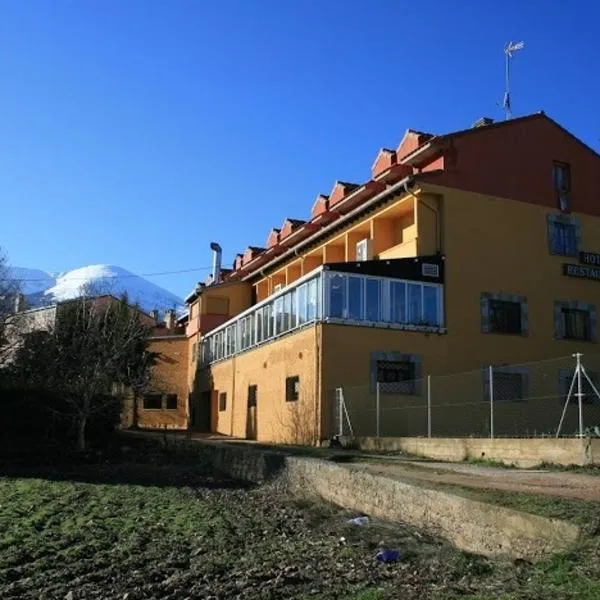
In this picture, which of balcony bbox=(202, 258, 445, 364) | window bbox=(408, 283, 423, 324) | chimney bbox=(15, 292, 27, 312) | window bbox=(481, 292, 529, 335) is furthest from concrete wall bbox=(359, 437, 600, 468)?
chimney bbox=(15, 292, 27, 312)

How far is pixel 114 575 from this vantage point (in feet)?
28.7

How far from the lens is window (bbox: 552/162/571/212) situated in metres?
32.6

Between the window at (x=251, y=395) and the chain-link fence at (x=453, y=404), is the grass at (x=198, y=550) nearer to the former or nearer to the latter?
the chain-link fence at (x=453, y=404)

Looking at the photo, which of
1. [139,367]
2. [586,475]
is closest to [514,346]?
[586,475]

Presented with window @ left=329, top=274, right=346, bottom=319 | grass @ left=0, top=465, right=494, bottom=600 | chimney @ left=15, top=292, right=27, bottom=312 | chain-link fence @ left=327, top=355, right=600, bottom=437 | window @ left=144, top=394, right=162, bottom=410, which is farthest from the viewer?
window @ left=144, top=394, right=162, bottom=410

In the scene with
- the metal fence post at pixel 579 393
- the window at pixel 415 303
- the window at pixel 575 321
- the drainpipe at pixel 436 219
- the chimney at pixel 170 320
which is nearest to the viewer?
the metal fence post at pixel 579 393

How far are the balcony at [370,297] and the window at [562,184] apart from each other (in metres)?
7.39

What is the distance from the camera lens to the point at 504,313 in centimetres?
3069

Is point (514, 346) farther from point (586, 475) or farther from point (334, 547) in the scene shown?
point (334, 547)

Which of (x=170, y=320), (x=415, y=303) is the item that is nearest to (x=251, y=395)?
(x=415, y=303)

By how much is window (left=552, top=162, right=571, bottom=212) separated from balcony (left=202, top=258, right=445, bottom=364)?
7.39 metres

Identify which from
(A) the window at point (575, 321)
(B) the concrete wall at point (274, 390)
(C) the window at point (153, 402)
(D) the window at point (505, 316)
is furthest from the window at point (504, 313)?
(C) the window at point (153, 402)

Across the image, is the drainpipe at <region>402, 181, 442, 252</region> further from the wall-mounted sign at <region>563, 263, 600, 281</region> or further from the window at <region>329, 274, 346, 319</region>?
the wall-mounted sign at <region>563, 263, 600, 281</region>

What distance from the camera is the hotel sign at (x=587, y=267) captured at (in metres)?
32.4
